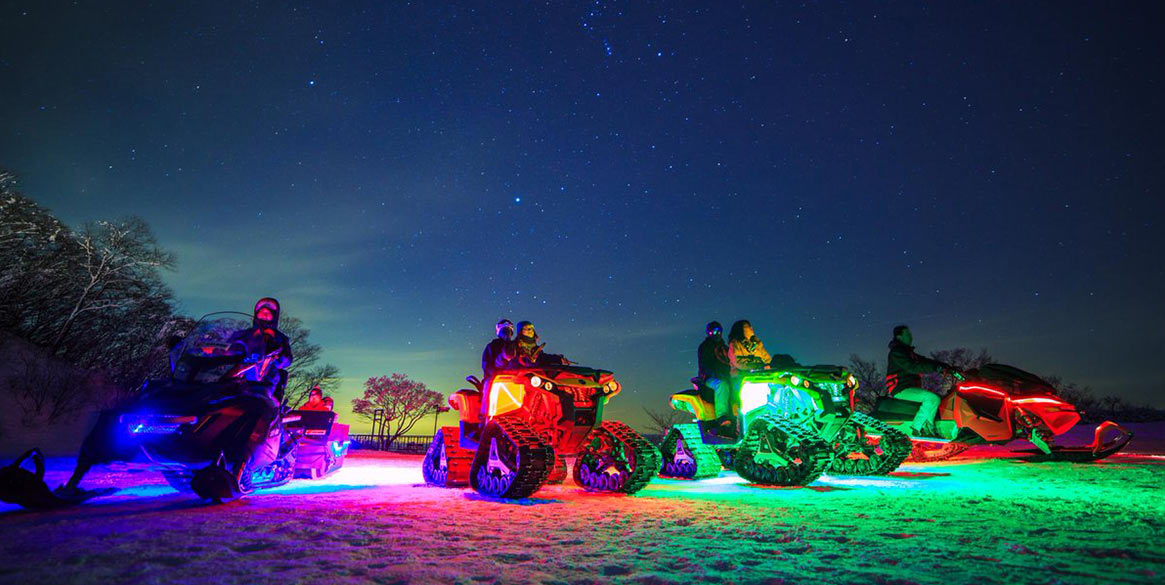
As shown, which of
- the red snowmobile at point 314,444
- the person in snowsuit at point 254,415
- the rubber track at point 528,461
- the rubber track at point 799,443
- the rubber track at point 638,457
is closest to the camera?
the person in snowsuit at point 254,415

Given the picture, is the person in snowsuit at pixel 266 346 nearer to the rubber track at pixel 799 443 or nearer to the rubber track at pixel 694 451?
the rubber track at pixel 694 451

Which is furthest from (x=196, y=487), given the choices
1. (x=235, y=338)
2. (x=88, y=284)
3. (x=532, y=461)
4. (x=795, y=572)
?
(x=88, y=284)

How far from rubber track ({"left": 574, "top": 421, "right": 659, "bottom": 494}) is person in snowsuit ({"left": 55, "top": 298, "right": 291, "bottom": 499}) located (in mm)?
4395

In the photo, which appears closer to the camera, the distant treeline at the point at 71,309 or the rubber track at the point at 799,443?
the rubber track at the point at 799,443

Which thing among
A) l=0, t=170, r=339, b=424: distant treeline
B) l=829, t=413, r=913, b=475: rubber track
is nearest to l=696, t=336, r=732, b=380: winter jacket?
l=829, t=413, r=913, b=475: rubber track

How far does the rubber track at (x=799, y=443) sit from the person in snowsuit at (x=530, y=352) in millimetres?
3016

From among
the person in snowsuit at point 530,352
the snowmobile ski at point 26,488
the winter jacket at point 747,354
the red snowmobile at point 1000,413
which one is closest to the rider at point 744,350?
the winter jacket at point 747,354

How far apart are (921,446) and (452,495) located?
13.0m

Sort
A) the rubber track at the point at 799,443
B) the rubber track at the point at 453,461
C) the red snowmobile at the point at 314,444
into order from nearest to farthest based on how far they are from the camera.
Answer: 1. the rubber track at the point at 799,443
2. the rubber track at the point at 453,461
3. the red snowmobile at the point at 314,444

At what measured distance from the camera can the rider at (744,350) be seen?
395 inches

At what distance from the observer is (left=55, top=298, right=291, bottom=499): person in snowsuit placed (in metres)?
5.74

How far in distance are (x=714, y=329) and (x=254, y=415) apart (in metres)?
7.83

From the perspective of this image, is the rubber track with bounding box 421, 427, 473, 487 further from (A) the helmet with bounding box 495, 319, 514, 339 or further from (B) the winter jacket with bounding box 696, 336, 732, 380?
(B) the winter jacket with bounding box 696, 336, 732, 380

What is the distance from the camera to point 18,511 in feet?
16.8
